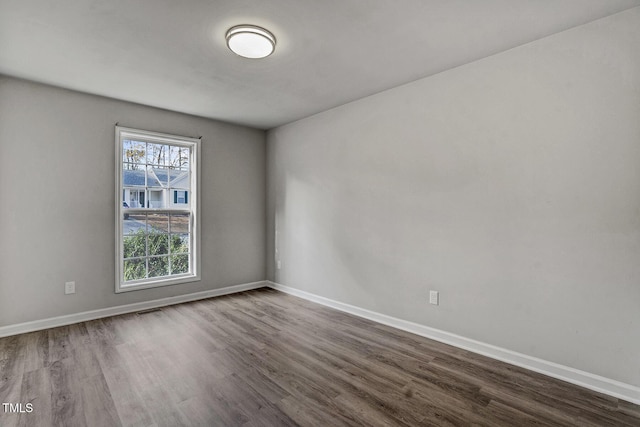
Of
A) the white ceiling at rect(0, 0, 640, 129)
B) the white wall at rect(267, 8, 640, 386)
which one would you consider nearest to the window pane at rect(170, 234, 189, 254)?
the white ceiling at rect(0, 0, 640, 129)

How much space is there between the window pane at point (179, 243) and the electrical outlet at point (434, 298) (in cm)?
329

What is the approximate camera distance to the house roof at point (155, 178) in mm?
3862

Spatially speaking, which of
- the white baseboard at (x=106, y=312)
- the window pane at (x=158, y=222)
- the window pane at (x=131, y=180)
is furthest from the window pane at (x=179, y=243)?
the window pane at (x=131, y=180)

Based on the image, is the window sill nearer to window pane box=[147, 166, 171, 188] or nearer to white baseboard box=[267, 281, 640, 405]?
window pane box=[147, 166, 171, 188]

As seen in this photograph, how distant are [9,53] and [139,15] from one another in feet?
4.86

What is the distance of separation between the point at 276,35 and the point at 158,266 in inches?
130

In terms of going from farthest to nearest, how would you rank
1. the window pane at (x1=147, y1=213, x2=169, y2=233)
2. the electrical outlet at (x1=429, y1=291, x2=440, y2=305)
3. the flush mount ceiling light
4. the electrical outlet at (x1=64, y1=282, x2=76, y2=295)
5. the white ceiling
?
the window pane at (x1=147, y1=213, x2=169, y2=233)
the electrical outlet at (x1=64, y1=282, x2=76, y2=295)
the electrical outlet at (x1=429, y1=291, x2=440, y2=305)
the flush mount ceiling light
the white ceiling

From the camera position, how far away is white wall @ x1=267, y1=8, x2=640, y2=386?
2080mm

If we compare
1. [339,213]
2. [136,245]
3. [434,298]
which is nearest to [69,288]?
[136,245]

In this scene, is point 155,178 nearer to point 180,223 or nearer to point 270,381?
point 180,223

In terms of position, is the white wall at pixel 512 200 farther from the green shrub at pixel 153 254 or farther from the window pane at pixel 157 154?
the window pane at pixel 157 154

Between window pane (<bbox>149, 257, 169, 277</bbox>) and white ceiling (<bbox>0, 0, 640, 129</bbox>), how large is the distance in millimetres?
2069

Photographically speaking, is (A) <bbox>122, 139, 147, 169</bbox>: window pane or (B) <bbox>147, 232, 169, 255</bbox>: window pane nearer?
(A) <bbox>122, 139, 147, 169</bbox>: window pane

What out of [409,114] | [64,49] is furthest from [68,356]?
[409,114]
